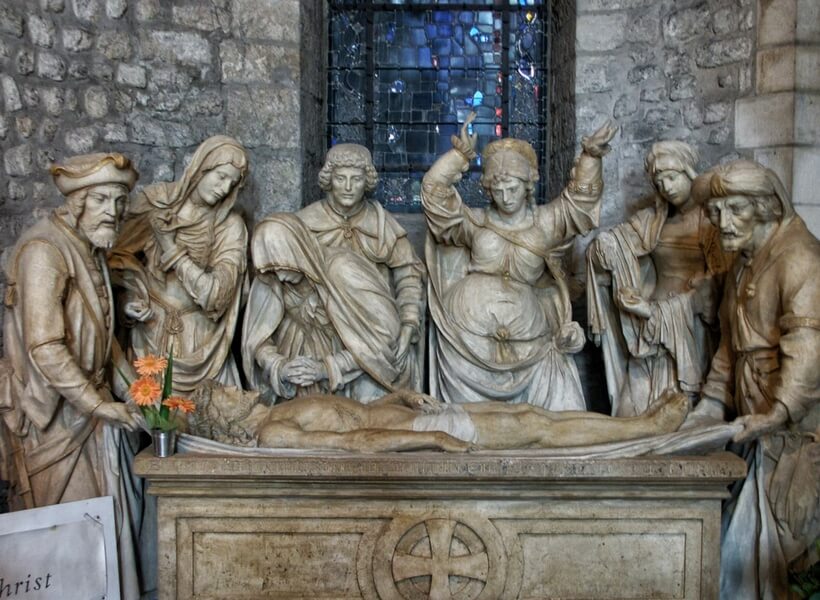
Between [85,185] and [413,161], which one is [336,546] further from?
[413,161]

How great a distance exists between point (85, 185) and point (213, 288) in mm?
813

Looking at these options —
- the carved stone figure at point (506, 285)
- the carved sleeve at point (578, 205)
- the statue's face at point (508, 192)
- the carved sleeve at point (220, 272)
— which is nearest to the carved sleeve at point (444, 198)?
the carved stone figure at point (506, 285)

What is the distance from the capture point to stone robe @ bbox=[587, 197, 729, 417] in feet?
17.7

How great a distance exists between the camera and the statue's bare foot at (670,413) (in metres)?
4.79

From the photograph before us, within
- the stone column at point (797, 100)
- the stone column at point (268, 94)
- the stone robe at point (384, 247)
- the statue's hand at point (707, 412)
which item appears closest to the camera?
the statue's hand at point (707, 412)

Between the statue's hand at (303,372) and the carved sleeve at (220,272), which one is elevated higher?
the carved sleeve at (220,272)

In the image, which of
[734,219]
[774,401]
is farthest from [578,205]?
[774,401]

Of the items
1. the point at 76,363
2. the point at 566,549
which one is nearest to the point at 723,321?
the point at 566,549

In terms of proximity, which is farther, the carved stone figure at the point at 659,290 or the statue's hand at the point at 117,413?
the carved stone figure at the point at 659,290

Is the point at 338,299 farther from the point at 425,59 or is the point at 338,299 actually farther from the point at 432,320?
the point at 425,59

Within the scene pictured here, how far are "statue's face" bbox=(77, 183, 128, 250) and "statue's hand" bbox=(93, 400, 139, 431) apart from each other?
29.1 inches

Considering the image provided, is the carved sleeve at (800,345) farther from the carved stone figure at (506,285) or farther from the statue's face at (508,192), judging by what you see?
the statue's face at (508,192)

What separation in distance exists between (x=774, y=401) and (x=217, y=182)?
280 cm

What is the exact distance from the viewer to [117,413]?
4652mm
